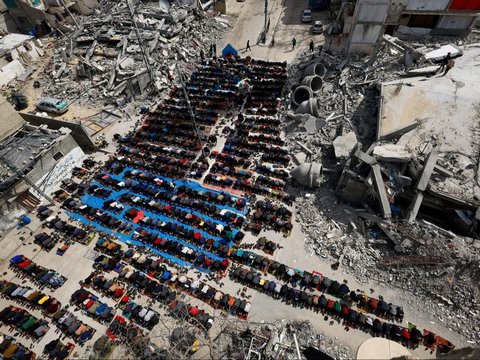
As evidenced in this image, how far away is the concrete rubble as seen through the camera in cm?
2605

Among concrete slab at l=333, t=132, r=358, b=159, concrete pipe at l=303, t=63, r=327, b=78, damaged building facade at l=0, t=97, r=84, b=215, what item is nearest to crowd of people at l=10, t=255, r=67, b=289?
damaged building facade at l=0, t=97, r=84, b=215

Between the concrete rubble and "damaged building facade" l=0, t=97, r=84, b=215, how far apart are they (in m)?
30.0

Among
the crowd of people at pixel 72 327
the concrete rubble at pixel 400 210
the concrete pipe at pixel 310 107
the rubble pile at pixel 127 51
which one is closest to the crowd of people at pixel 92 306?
the crowd of people at pixel 72 327

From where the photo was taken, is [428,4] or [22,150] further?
[428,4]

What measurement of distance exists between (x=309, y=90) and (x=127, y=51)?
3609 centimetres

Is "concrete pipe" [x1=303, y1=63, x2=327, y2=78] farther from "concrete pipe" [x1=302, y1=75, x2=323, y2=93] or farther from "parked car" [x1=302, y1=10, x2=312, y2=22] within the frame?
"parked car" [x1=302, y1=10, x2=312, y2=22]

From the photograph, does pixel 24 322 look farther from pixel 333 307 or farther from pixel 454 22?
pixel 454 22

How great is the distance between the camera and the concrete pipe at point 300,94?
146ft

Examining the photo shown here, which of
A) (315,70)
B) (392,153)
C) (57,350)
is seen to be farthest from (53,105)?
(392,153)

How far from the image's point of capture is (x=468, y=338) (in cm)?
2412

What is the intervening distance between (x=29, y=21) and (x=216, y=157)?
60.8 meters

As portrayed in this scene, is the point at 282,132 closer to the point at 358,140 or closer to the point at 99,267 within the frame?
the point at 358,140

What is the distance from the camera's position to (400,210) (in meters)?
30.5

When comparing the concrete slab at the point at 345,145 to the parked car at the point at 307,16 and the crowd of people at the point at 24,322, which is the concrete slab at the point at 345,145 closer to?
the crowd of people at the point at 24,322
